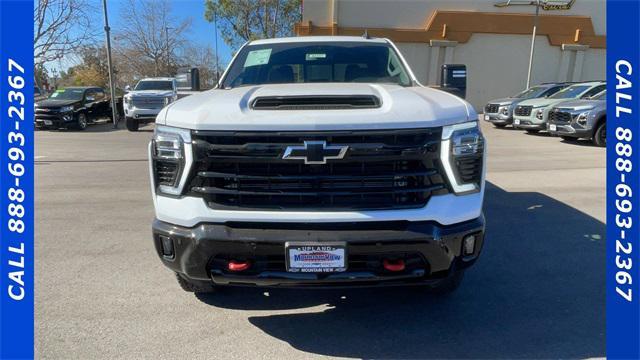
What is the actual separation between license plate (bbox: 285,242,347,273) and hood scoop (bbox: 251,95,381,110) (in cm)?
85

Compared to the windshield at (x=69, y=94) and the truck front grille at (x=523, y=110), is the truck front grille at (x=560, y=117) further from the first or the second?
the windshield at (x=69, y=94)

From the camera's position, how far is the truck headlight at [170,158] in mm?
2486

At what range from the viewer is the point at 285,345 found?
275 cm

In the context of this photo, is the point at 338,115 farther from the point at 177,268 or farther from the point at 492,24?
the point at 492,24

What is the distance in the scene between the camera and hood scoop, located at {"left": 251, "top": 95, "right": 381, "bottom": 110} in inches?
103

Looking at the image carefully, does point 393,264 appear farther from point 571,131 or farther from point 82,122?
point 82,122

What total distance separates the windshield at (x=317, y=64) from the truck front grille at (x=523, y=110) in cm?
1095

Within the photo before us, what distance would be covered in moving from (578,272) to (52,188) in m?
7.53

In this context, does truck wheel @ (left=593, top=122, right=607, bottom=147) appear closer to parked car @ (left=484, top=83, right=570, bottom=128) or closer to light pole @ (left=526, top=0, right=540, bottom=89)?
parked car @ (left=484, top=83, right=570, bottom=128)

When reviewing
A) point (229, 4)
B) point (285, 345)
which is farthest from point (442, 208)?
point (229, 4)

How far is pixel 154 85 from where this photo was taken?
17.2 m

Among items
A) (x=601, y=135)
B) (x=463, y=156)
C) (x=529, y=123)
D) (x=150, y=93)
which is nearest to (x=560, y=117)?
(x=601, y=135)

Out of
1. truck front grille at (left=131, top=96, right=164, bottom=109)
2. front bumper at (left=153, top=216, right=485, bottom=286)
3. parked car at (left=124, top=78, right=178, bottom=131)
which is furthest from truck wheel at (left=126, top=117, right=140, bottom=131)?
front bumper at (left=153, top=216, right=485, bottom=286)

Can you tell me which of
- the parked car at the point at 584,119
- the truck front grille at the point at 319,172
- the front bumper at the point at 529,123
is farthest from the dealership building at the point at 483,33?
the truck front grille at the point at 319,172
